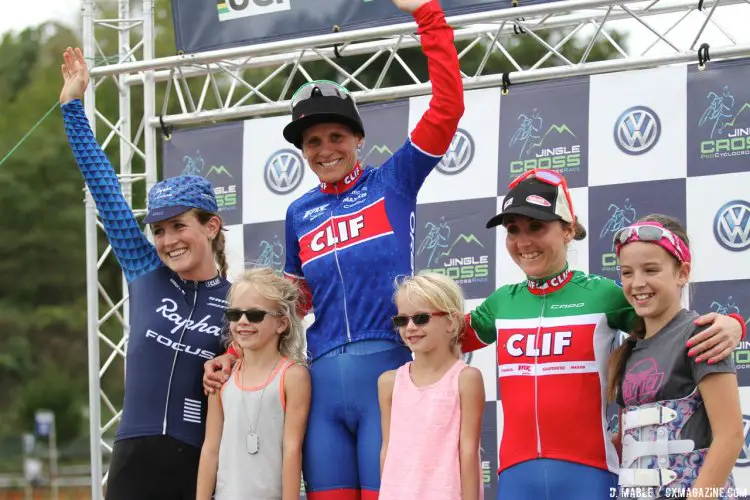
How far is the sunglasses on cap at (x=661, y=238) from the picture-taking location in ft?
11.6

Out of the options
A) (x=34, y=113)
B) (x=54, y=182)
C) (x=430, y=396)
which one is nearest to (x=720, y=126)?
(x=430, y=396)

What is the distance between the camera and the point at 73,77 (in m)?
4.57

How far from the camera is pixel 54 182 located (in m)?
29.3

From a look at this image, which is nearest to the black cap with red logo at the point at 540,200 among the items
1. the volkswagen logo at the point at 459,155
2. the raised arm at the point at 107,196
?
the raised arm at the point at 107,196

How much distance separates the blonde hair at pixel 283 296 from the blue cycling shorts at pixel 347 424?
9.8 inches

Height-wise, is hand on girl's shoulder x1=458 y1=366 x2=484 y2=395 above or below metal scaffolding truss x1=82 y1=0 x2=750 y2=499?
below

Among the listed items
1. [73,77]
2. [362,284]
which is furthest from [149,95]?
[362,284]

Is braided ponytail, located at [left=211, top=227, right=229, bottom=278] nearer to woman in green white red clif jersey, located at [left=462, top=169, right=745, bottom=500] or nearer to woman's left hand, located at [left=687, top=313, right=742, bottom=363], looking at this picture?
woman in green white red clif jersey, located at [left=462, top=169, right=745, bottom=500]

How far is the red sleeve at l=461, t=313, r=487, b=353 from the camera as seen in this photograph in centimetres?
393

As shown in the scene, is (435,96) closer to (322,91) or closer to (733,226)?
(322,91)

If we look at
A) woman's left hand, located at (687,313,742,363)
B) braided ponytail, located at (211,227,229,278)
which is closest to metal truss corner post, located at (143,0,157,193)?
braided ponytail, located at (211,227,229,278)

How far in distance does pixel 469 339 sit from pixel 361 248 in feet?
1.65

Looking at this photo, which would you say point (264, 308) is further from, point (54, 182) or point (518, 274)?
point (54, 182)

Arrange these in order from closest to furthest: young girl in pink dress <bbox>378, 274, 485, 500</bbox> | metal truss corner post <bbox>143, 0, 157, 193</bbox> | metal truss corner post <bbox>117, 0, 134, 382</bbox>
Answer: young girl in pink dress <bbox>378, 274, 485, 500</bbox>
metal truss corner post <bbox>143, 0, 157, 193</bbox>
metal truss corner post <bbox>117, 0, 134, 382</bbox>
